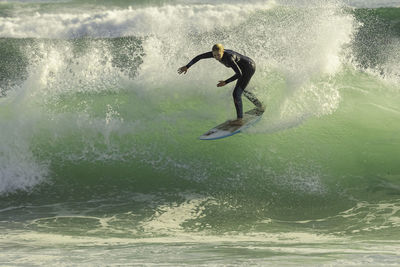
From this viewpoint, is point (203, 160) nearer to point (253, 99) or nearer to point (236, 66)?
point (253, 99)

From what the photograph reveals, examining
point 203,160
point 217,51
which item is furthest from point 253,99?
point 217,51

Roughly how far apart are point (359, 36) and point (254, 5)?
13.9 ft

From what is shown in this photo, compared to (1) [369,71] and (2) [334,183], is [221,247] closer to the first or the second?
(2) [334,183]

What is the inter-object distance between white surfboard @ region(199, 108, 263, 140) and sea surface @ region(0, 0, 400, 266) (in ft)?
1.21

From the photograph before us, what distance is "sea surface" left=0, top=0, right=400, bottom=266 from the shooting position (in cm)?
560

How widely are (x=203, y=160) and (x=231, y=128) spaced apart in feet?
2.53

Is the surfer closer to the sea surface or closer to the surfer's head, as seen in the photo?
the surfer's head

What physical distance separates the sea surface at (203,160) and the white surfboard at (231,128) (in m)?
0.37

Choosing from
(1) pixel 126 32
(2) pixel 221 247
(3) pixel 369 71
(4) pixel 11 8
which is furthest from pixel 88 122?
(4) pixel 11 8

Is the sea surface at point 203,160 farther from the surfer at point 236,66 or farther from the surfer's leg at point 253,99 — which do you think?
the surfer at point 236,66

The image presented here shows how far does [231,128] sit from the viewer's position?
24.6 feet

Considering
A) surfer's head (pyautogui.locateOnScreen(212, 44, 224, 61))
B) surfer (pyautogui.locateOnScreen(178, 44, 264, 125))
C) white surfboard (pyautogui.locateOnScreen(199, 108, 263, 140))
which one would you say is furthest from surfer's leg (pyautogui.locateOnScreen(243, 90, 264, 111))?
surfer's head (pyautogui.locateOnScreen(212, 44, 224, 61))

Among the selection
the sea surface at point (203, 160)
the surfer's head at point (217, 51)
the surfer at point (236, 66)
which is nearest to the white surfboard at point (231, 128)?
the surfer at point (236, 66)

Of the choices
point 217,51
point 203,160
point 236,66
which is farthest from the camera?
point 203,160
